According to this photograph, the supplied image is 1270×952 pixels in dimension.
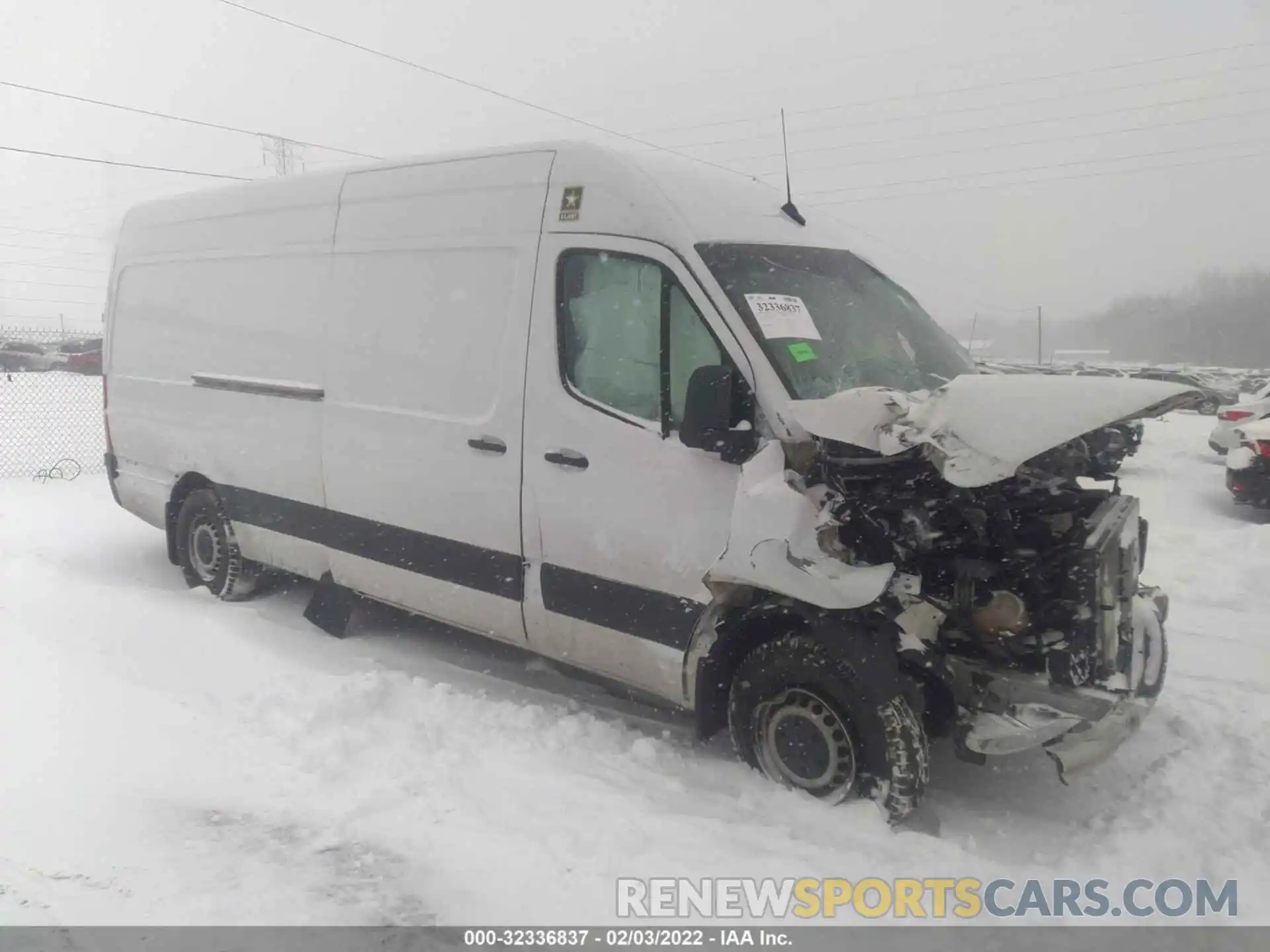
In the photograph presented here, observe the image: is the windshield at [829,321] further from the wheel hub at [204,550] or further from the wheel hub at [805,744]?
the wheel hub at [204,550]

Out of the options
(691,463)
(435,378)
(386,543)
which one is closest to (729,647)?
(691,463)

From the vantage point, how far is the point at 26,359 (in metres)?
31.0

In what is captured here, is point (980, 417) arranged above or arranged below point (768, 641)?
above

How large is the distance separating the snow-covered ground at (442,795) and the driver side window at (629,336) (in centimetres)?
150

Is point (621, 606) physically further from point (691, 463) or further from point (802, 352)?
point (802, 352)

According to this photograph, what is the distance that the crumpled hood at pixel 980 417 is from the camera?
3070 millimetres

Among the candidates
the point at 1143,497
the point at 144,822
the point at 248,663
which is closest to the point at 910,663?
the point at 144,822

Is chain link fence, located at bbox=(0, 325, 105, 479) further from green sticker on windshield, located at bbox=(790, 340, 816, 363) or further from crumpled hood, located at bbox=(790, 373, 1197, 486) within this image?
crumpled hood, located at bbox=(790, 373, 1197, 486)

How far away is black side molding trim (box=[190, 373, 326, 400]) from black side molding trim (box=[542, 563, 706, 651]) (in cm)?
199

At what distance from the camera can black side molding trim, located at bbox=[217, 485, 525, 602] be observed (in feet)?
14.7

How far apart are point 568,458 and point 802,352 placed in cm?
112

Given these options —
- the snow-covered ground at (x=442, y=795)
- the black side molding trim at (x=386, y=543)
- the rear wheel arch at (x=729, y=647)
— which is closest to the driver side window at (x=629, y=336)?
the rear wheel arch at (x=729, y=647)

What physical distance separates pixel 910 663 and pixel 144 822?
2821 millimetres

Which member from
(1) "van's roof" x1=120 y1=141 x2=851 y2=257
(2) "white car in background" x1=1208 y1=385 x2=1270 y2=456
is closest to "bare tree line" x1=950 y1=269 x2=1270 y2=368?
(2) "white car in background" x1=1208 y1=385 x2=1270 y2=456
